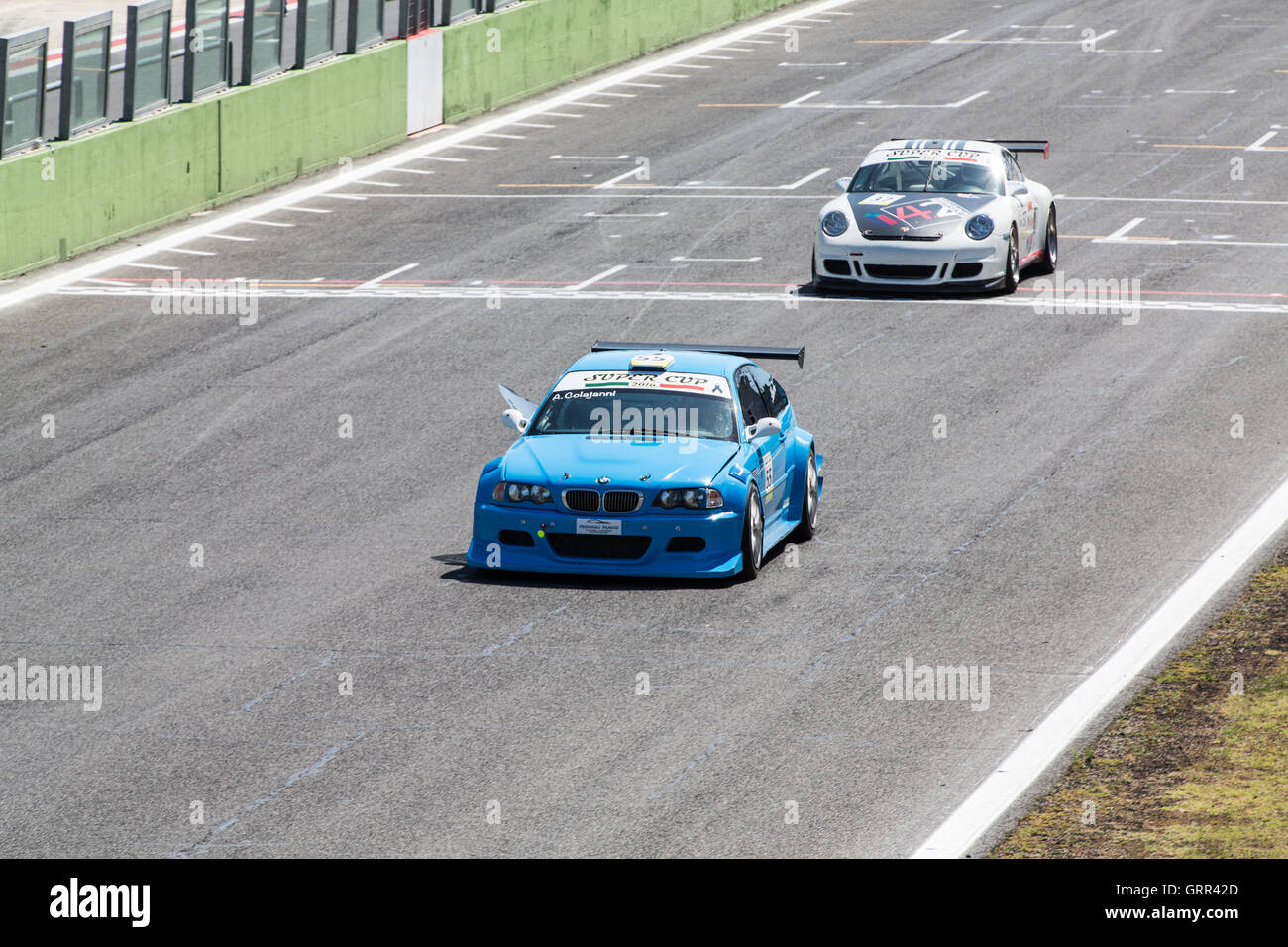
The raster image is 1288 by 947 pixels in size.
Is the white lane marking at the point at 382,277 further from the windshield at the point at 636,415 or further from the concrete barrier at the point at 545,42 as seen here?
→ the windshield at the point at 636,415

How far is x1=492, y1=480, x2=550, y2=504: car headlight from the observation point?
13625mm

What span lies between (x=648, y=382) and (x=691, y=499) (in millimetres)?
1517

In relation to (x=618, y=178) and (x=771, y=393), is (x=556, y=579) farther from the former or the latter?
(x=618, y=178)

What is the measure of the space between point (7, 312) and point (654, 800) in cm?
1588

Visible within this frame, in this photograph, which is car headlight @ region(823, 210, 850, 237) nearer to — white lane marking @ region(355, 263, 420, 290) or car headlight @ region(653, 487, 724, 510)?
white lane marking @ region(355, 263, 420, 290)

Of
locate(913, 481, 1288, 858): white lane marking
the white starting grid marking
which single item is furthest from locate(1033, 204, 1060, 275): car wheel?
the white starting grid marking

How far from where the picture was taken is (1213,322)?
22.0 metres

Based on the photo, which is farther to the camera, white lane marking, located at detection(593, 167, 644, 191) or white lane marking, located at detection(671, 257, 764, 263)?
white lane marking, located at detection(593, 167, 644, 191)

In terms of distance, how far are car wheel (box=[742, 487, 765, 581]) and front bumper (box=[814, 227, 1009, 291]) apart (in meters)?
9.72

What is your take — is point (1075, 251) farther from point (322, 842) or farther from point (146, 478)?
point (322, 842)

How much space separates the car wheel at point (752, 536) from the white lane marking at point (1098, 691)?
257cm

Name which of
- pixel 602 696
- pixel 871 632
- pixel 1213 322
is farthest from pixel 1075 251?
pixel 602 696

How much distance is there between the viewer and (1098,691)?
11445 millimetres
